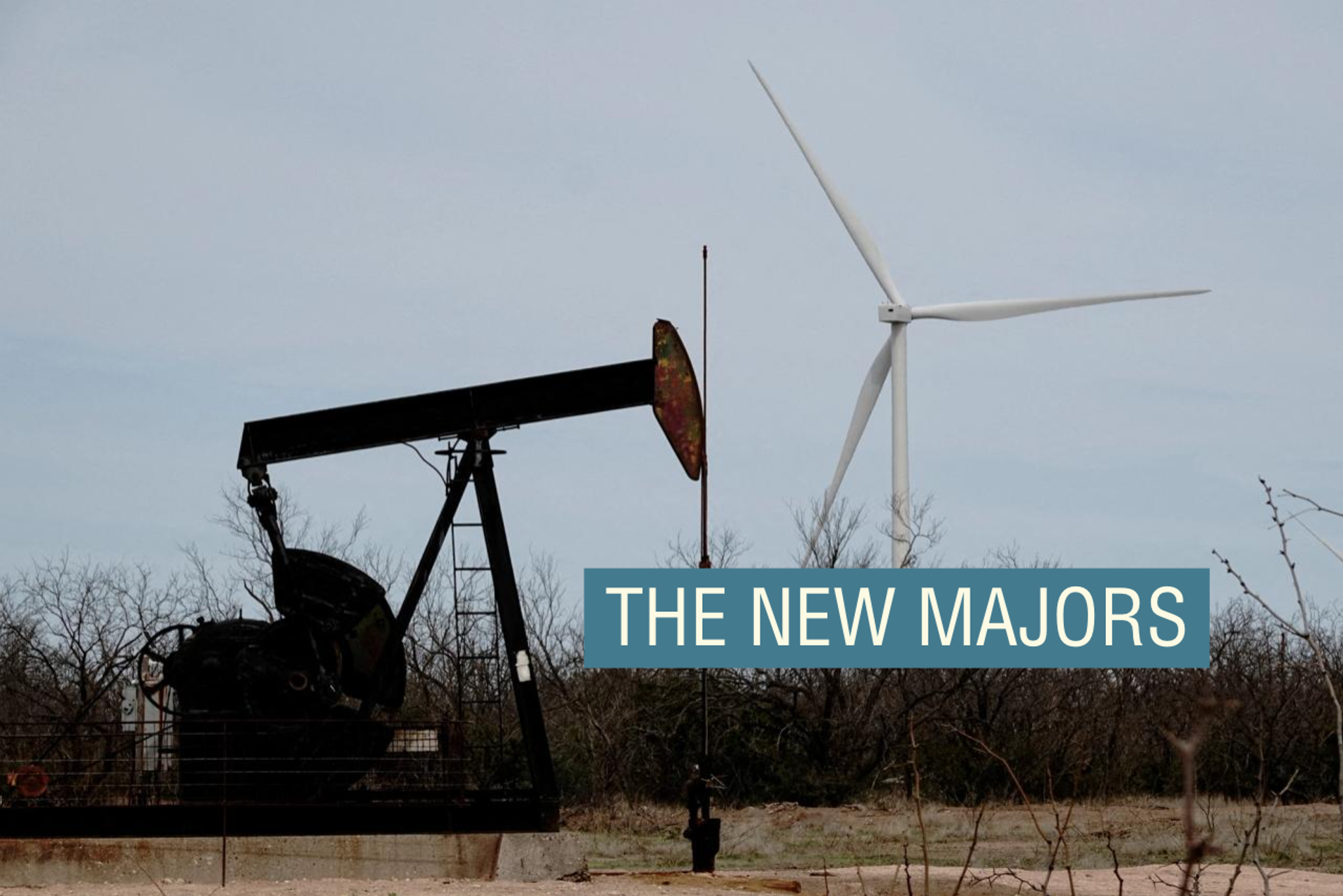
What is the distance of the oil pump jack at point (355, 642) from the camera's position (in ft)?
43.7

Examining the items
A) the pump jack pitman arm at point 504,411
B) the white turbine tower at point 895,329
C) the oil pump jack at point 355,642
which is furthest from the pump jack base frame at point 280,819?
the white turbine tower at point 895,329

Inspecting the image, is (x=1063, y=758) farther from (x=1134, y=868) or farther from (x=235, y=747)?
(x=235, y=747)

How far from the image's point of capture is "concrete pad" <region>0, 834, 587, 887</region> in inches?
493

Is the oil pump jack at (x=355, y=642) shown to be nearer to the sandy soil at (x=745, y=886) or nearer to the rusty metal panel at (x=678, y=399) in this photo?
the rusty metal panel at (x=678, y=399)

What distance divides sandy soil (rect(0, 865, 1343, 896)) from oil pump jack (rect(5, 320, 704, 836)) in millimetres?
706

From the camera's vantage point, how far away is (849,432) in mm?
26734

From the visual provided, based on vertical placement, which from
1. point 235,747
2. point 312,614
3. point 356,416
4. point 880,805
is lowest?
point 880,805

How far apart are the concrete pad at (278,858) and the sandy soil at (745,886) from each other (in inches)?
5.1

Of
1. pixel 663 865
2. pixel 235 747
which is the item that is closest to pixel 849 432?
pixel 663 865

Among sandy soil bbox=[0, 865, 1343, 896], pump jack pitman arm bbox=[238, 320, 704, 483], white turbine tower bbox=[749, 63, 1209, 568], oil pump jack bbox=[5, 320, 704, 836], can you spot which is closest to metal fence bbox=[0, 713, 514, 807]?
oil pump jack bbox=[5, 320, 704, 836]

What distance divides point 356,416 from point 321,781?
2.80 meters

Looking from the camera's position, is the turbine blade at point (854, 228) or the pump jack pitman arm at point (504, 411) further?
the turbine blade at point (854, 228)

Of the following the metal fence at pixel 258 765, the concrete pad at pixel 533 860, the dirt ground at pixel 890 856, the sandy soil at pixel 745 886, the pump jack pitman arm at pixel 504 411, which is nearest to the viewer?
the sandy soil at pixel 745 886

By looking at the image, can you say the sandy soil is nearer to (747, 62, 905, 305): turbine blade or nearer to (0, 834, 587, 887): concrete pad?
(0, 834, 587, 887): concrete pad
